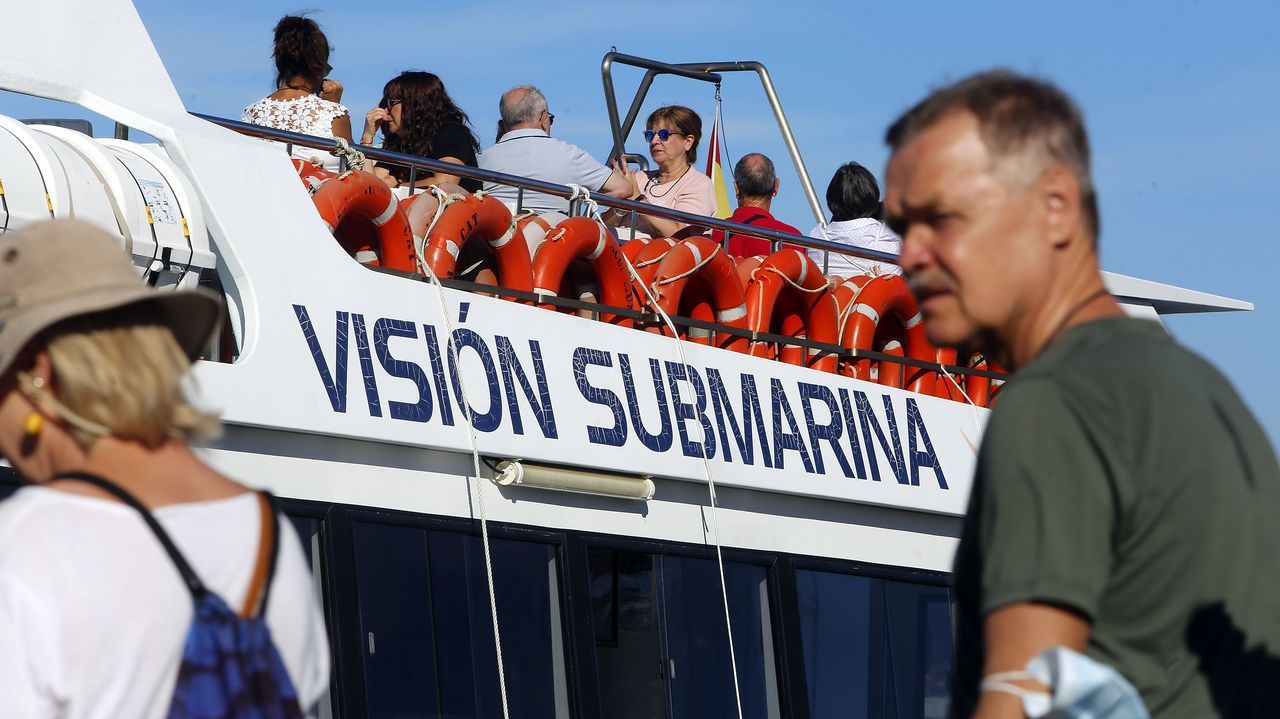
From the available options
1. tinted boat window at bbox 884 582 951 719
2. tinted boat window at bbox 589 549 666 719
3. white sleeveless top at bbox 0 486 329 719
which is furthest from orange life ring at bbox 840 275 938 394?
white sleeveless top at bbox 0 486 329 719

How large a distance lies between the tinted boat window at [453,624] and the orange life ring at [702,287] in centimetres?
149

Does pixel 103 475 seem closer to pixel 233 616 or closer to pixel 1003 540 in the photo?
pixel 233 616

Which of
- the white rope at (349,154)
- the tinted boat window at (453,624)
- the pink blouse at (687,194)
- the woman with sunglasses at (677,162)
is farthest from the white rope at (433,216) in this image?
the pink blouse at (687,194)

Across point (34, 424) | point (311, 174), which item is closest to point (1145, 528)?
point (34, 424)

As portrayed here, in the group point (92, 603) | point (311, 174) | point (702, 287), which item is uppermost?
point (311, 174)

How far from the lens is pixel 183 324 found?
6.59 ft

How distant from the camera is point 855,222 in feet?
29.4

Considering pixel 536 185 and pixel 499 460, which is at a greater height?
pixel 536 185

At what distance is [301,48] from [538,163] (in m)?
1.19

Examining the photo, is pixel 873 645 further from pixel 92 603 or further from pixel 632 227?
pixel 92 603

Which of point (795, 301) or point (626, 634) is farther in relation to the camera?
point (795, 301)

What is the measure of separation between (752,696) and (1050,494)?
554 centimetres

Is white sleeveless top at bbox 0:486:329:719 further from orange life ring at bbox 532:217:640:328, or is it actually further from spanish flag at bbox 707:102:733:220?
spanish flag at bbox 707:102:733:220

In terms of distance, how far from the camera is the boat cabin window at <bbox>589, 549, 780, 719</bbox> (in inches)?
249
